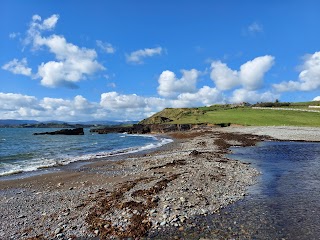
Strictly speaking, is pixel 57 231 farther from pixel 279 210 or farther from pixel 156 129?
pixel 156 129

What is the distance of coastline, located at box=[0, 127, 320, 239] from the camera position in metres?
13.9

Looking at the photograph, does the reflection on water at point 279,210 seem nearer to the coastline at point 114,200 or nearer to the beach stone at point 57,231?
the coastline at point 114,200

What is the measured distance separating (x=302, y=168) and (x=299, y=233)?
60.7ft

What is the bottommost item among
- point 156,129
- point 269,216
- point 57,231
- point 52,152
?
point 52,152

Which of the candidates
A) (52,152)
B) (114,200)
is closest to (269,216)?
(114,200)

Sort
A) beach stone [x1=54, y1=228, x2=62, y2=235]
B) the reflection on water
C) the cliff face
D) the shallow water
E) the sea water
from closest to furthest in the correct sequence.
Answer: the shallow water < the reflection on water < beach stone [x1=54, y1=228, x2=62, y2=235] < the sea water < the cliff face

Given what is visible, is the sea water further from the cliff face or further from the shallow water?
the cliff face

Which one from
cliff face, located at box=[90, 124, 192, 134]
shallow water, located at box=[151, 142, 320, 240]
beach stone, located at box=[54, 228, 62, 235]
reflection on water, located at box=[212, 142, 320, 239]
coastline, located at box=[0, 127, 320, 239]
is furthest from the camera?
cliff face, located at box=[90, 124, 192, 134]

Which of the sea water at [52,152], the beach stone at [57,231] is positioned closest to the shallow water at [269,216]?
the beach stone at [57,231]

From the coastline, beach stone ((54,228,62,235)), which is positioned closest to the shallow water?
the coastline

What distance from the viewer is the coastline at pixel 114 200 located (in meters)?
13.9

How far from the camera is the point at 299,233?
42.7 ft

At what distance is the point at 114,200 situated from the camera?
18.0m

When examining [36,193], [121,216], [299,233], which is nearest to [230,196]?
[299,233]
